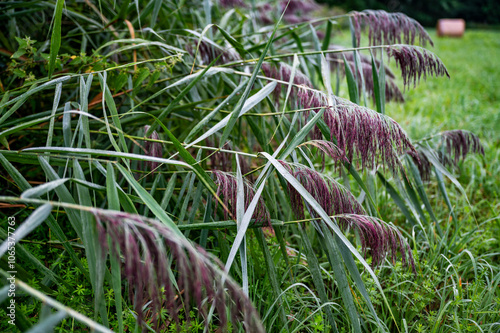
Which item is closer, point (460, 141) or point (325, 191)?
point (325, 191)

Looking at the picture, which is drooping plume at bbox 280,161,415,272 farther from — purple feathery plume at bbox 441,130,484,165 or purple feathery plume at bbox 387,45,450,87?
purple feathery plume at bbox 441,130,484,165

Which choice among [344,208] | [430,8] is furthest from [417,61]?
[430,8]

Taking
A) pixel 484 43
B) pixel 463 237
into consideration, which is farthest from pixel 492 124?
pixel 484 43

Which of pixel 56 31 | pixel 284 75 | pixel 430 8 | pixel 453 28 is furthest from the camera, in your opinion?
pixel 430 8

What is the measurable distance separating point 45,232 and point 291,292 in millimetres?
787

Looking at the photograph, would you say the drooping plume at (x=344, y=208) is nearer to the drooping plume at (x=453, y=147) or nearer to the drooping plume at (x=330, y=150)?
the drooping plume at (x=330, y=150)

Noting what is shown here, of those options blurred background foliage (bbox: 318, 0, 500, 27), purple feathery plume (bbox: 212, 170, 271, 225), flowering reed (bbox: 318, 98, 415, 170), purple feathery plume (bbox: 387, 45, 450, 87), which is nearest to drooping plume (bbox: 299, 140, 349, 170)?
flowering reed (bbox: 318, 98, 415, 170)

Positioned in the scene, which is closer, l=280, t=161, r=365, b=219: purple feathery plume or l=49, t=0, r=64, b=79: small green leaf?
l=280, t=161, r=365, b=219: purple feathery plume

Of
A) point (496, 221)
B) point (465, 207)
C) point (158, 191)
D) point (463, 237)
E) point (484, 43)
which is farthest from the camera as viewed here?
point (484, 43)

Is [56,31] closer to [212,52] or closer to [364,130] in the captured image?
[212,52]

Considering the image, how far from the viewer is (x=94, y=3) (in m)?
1.68

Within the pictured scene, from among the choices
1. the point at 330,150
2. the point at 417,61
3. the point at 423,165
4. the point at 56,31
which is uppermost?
the point at 56,31

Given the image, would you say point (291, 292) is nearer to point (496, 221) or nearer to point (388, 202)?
point (388, 202)

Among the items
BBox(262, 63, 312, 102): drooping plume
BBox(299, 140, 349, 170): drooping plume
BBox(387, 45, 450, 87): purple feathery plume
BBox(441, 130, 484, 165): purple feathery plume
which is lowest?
BBox(441, 130, 484, 165): purple feathery plume
